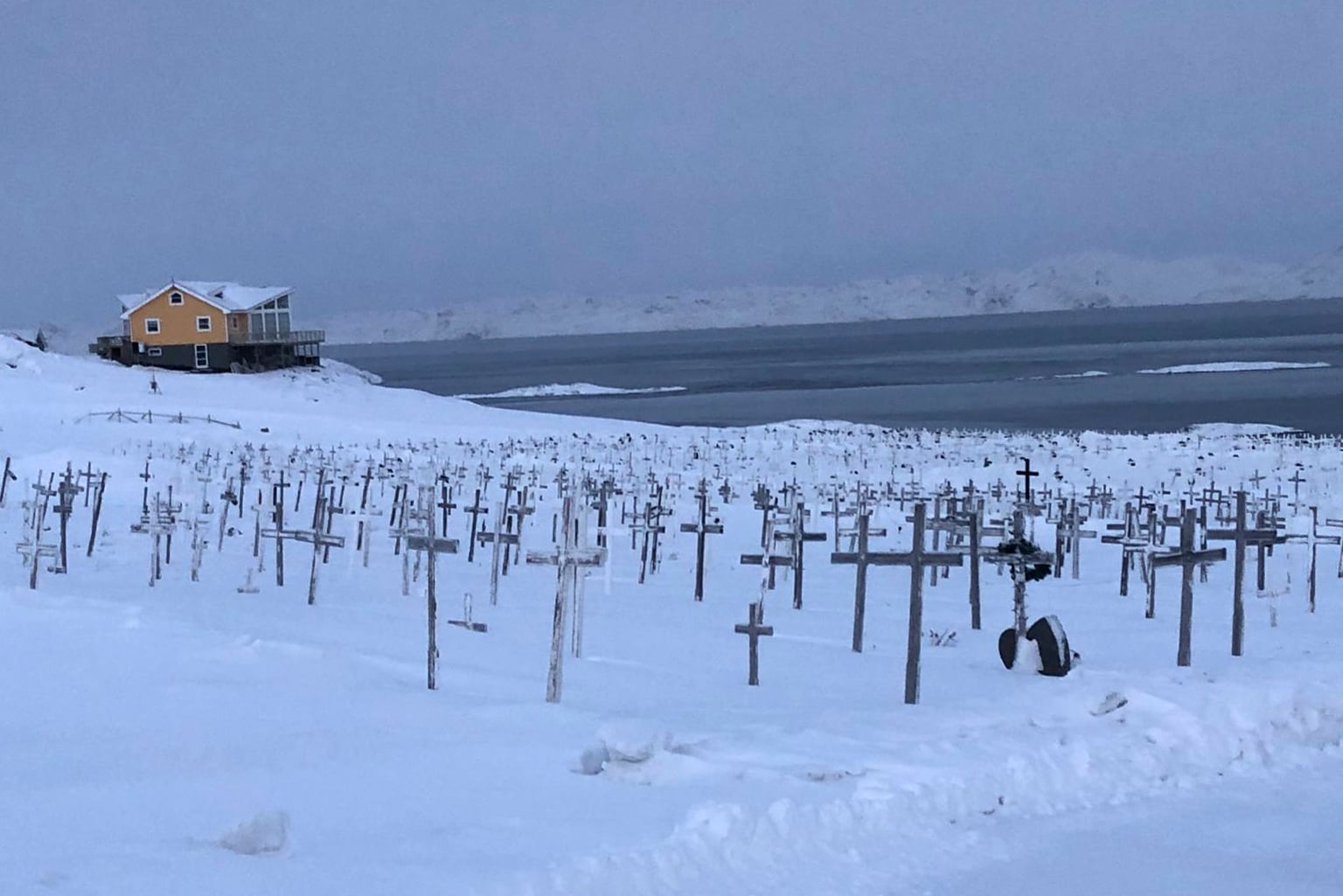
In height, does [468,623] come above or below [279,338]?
below

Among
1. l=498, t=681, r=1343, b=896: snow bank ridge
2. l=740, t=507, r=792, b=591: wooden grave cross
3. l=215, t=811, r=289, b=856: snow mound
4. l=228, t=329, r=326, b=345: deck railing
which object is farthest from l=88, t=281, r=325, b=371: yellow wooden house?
l=215, t=811, r=289, b=856: snow mound

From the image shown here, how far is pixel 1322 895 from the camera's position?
9125 millimetres

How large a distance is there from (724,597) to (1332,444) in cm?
3032

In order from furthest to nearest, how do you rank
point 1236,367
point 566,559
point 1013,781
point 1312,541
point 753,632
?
point 1236,367
point 1312,541
point 753,632
point 566,559
point 1013,781

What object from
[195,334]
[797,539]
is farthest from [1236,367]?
[797,539]

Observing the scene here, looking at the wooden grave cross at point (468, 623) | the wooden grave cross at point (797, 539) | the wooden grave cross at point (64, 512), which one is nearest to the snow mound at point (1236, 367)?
the wooden grave cross at point (797, 539)

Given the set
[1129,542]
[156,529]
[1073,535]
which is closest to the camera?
[156,529]

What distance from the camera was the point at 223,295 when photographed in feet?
248

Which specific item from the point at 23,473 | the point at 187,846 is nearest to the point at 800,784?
the point at 187,846

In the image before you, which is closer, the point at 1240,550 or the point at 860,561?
the point at 860,561

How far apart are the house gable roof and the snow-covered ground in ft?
169

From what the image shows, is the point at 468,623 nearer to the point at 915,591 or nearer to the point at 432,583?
the point at 432,583

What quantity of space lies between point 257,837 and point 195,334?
226ft

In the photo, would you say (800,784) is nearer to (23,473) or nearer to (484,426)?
(23,473)
